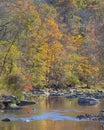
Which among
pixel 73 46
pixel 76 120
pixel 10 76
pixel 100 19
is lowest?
pixel 76 120

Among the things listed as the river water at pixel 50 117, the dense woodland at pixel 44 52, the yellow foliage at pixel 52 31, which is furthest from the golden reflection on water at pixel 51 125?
the yellow foliage at pixel 52 31

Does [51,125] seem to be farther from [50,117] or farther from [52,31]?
[52,31]

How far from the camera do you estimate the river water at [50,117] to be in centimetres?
2566

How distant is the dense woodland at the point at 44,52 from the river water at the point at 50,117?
17.8ft

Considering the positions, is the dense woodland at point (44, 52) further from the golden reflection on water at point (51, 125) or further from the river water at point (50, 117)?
the golden reflection on water at point (51, 125)

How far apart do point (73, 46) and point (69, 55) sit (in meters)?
6.54

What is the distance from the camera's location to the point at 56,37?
70375 millimetres

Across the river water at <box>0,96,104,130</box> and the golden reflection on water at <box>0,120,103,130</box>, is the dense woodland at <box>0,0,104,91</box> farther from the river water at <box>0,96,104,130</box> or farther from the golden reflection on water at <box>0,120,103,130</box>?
the golden reflection on water at <box>0,120,103,130</box>

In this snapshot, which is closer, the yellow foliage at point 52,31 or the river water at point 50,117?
the river water at point 50,117

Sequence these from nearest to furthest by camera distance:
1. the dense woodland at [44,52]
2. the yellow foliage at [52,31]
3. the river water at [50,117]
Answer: the river water at [50,117], the dense woodland at [44,52], the yellow foliage at [52,31]

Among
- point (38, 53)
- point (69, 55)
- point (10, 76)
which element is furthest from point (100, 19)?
point (10, 76)

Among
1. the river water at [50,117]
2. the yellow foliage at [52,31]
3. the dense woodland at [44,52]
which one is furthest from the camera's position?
the yellow foliage at [52,31]

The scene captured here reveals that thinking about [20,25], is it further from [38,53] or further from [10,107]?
[10,107]

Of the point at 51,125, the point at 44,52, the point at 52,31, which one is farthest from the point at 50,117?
the point at 52,31
